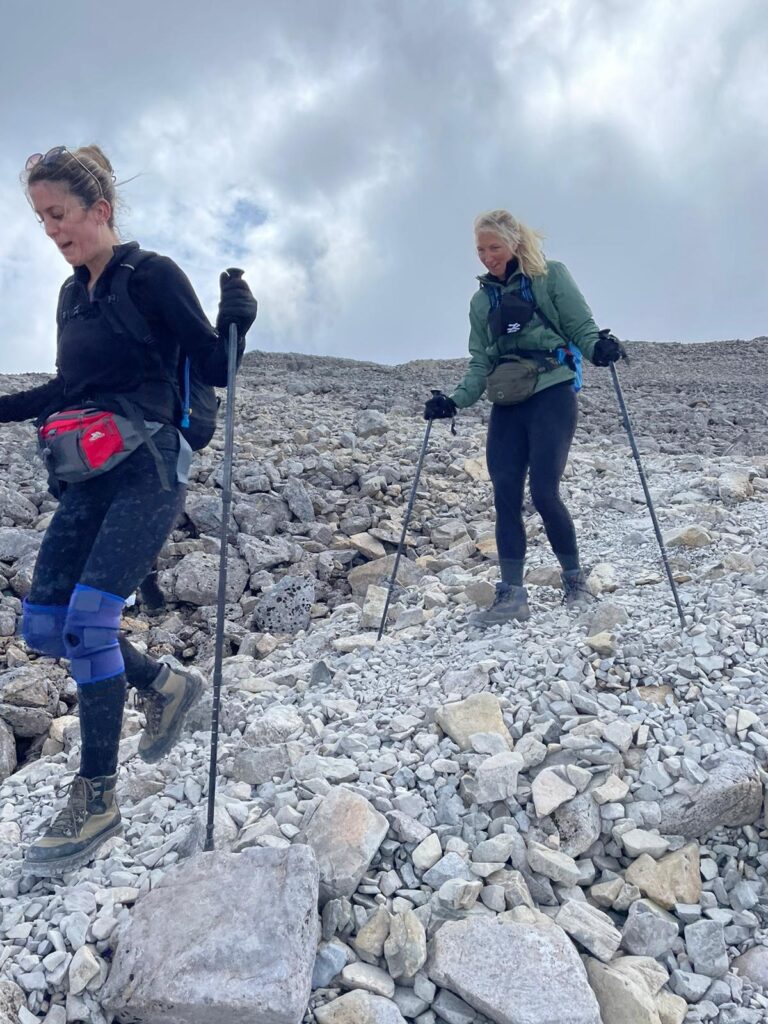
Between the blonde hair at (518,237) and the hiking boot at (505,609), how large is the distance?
2059 millimetres

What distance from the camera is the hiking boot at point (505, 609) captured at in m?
5.22

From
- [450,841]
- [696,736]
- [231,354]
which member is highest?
[231,354]

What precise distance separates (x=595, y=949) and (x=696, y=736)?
1.31 metres

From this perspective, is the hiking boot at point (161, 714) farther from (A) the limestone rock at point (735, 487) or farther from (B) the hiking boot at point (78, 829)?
(A) the limestone rock at point (735, 487)

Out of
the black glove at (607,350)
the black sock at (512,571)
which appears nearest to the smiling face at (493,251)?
the black glove at (607,350)

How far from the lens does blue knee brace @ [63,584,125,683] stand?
118 inches

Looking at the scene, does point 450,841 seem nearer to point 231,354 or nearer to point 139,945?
point 139,945

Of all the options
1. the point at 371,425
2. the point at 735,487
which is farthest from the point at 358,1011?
the point at 371,425

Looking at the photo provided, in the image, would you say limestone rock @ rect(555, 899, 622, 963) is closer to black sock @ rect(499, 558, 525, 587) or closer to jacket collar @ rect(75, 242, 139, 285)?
black sock @ rect(499, 558, 525, 587)

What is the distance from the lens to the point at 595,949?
2791 millimetres

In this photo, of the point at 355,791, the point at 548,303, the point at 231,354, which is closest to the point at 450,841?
the point at 355,791

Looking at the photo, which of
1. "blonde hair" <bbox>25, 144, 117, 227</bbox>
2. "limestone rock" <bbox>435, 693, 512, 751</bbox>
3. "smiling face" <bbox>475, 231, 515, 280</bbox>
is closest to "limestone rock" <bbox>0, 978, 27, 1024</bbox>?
"limestone rock" <bbox>435, 693, 512, 751</bbox>

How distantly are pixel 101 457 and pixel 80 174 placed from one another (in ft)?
3.71

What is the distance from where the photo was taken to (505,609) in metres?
5.25
